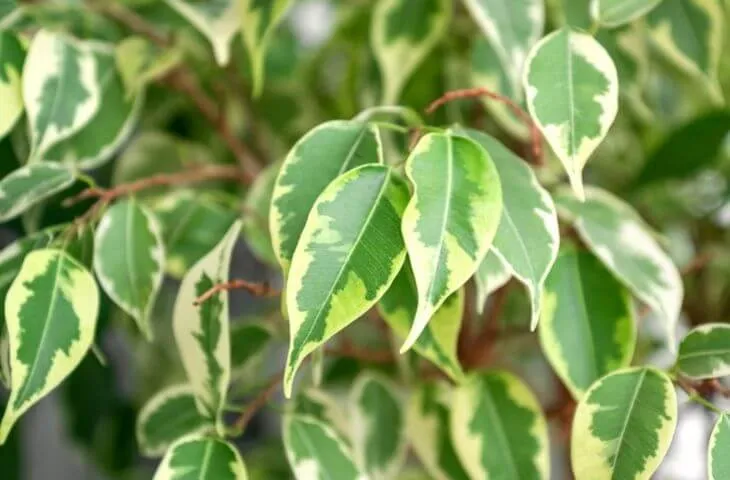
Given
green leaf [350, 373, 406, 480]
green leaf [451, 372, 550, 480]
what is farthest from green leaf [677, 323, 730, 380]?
green leaf [350, 373, 406, 480]

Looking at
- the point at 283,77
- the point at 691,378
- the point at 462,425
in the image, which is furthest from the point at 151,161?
the point at 691,378

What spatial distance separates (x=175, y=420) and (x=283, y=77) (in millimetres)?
371

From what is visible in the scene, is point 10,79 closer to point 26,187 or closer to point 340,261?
point 26,187

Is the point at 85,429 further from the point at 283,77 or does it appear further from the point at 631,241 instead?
the point at 631,241

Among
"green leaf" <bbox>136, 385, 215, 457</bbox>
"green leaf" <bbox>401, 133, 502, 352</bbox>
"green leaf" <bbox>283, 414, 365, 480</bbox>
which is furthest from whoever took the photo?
"green leaf" <bbox>136, 385, 215, 457</bbox>

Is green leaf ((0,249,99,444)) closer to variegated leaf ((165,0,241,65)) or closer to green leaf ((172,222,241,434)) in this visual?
green leaf ((172,222,241,434))

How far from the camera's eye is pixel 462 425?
0.51 meters

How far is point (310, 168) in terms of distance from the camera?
0.40 meters

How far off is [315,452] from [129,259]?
16cm

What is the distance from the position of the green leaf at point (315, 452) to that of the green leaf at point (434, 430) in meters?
0.14

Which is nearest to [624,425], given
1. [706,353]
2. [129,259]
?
[706,353]

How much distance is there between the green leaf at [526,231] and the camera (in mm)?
374

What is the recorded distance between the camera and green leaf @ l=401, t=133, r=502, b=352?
339mm

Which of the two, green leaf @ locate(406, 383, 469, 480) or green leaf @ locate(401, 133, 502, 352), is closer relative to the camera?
green leaf @ locate(401, 133, 502, 352)
